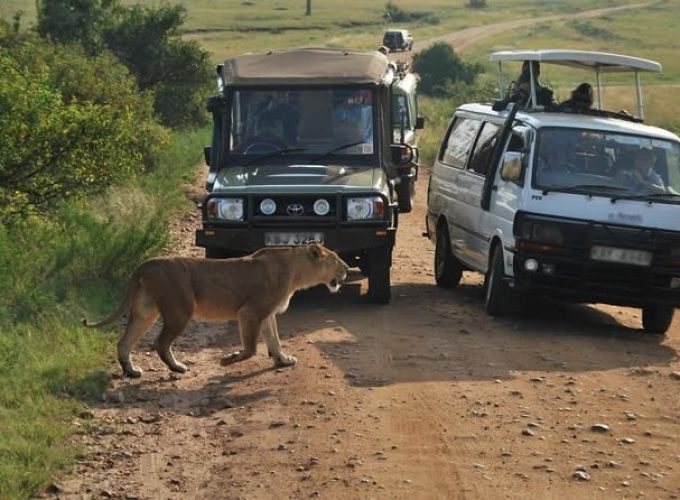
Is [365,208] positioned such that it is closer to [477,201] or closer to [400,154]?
[400,154]

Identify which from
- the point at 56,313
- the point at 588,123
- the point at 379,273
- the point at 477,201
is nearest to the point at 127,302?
the point at 56,313

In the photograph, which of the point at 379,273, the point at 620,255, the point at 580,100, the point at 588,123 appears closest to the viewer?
the point at 620,255

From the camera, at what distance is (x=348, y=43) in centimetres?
6738

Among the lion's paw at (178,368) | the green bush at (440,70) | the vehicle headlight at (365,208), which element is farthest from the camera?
the green bush at (440,70)

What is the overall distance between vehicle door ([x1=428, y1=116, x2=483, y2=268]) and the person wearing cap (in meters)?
1.81

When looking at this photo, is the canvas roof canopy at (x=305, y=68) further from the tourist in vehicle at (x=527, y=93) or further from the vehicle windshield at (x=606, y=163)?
the vehicle windshield at (x=606, y=163)

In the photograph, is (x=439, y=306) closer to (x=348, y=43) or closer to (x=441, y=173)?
(x=441, y=173)

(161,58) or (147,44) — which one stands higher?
(147,44)

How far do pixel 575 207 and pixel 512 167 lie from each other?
808mm

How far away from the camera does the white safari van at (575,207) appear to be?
11.0m

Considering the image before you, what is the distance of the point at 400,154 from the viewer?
42.0 ft

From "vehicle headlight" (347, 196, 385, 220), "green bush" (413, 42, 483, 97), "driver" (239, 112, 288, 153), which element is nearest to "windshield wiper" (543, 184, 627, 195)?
"vehicle headlight" (347, 196, 385, 220)

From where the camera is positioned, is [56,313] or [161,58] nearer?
[56,313]

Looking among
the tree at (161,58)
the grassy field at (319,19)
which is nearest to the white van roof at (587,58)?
the tree at (161,58)
